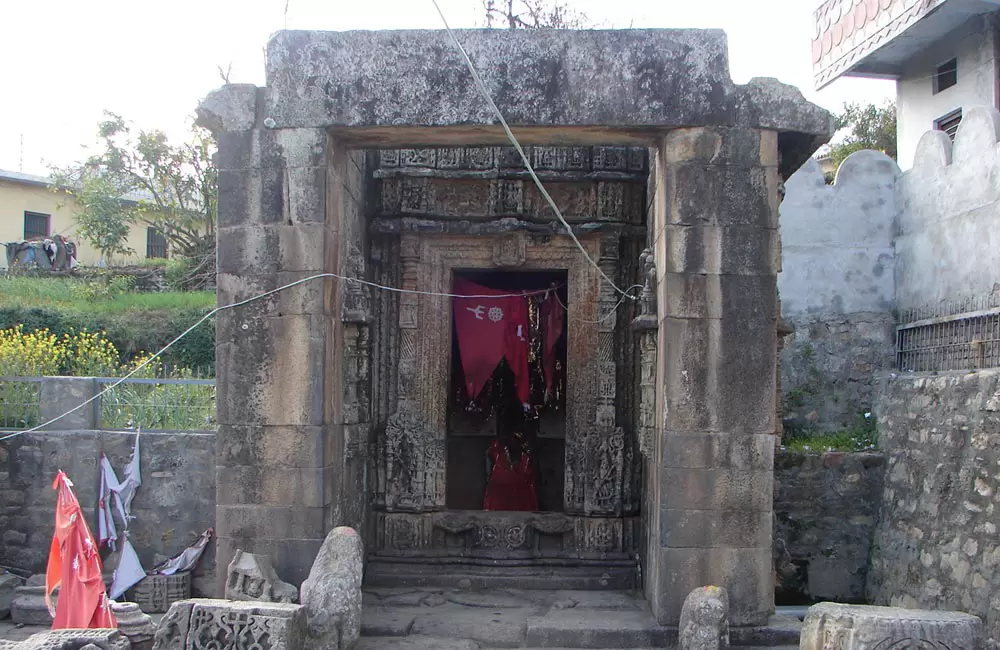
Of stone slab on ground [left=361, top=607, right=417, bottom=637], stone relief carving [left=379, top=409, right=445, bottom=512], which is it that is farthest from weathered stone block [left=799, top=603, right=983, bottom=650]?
stone relief carving [left=379, top=409, right=445, bottom=512]

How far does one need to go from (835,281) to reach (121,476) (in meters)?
8.08

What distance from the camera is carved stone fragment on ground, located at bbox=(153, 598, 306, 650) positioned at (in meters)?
5.18

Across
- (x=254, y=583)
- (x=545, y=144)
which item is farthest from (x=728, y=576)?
(x=545, y=144)

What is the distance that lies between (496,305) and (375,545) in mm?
2598

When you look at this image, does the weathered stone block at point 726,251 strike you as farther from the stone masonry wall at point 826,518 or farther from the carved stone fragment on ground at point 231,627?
the stone masonry wall at point 826,518

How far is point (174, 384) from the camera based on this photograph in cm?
866

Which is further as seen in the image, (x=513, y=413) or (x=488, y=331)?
(x=513, y=413)

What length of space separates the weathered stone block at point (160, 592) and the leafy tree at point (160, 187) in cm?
1152

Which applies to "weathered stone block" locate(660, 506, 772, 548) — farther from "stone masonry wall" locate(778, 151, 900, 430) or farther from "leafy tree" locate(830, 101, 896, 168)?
"leafy tree" locate(830, 101, 896, 168)

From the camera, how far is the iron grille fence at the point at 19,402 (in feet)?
29.0

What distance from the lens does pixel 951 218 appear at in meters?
9.26

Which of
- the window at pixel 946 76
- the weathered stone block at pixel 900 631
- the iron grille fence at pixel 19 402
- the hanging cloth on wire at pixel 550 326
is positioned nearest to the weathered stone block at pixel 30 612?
the iron grille fence at pixel 19 402

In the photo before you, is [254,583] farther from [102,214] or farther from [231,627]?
[102,214]

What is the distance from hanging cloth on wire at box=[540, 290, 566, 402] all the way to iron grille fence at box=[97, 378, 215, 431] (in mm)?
3336
